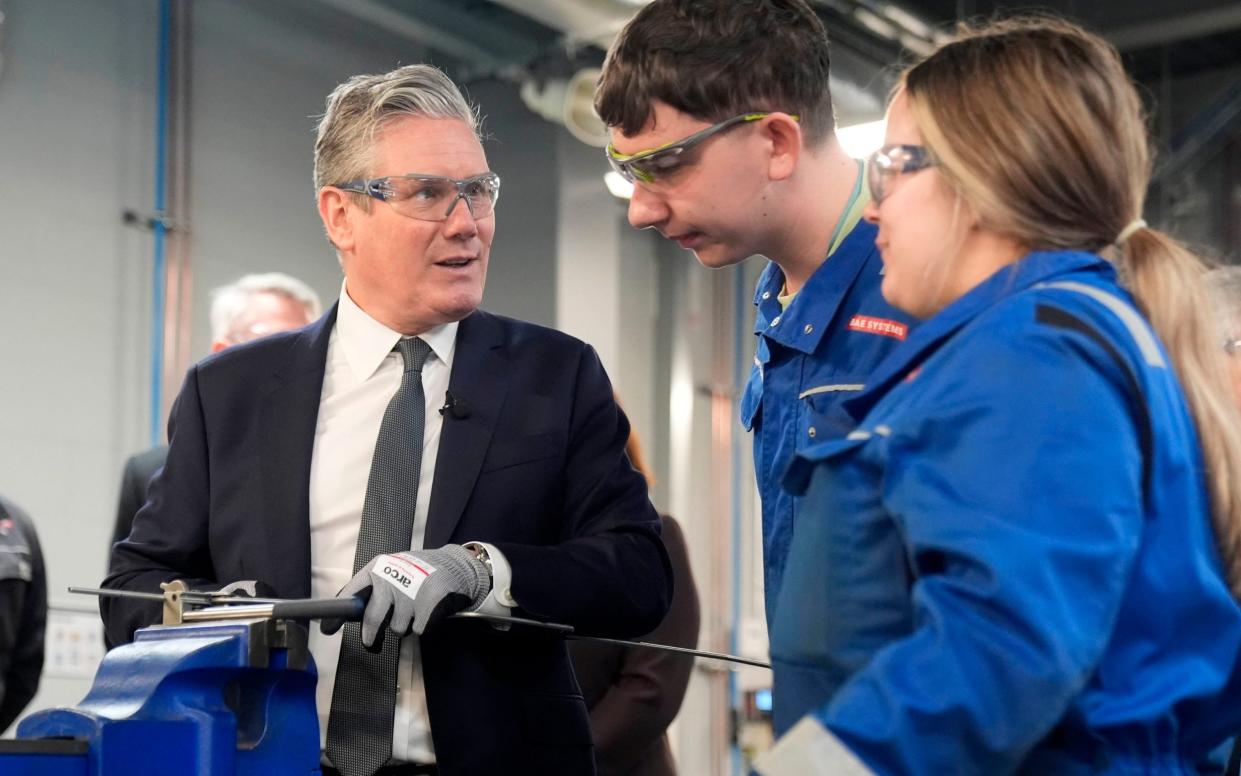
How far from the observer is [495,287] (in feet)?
20.6

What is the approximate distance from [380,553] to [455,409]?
23cm

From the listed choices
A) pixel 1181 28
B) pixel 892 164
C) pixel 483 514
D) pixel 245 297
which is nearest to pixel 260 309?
pixel 245 297

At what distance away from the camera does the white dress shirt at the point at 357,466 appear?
6.51 feet

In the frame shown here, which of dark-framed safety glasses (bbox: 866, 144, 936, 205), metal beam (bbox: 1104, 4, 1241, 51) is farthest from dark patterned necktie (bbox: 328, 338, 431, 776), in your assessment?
metal beam (bbox: 1104, 4, 1241, 51)

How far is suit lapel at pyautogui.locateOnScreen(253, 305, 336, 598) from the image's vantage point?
80.4 inches

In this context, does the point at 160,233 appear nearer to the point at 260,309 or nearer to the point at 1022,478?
the point at 260,309

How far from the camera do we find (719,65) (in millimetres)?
1946

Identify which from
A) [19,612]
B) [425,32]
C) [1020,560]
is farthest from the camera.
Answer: [425,32]

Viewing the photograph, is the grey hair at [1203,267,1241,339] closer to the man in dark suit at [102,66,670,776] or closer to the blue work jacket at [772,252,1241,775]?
the man in dark suit at [102,66,670,776]

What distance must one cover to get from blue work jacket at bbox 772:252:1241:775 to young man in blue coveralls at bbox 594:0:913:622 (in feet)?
1.84

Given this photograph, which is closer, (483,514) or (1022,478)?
(1022,478)

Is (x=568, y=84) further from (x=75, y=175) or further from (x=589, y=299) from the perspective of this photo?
(x=75, y=175)

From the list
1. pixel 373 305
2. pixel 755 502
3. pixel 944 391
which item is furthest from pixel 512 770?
pixel 755 502

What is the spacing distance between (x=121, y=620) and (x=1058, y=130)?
4.59 feet
